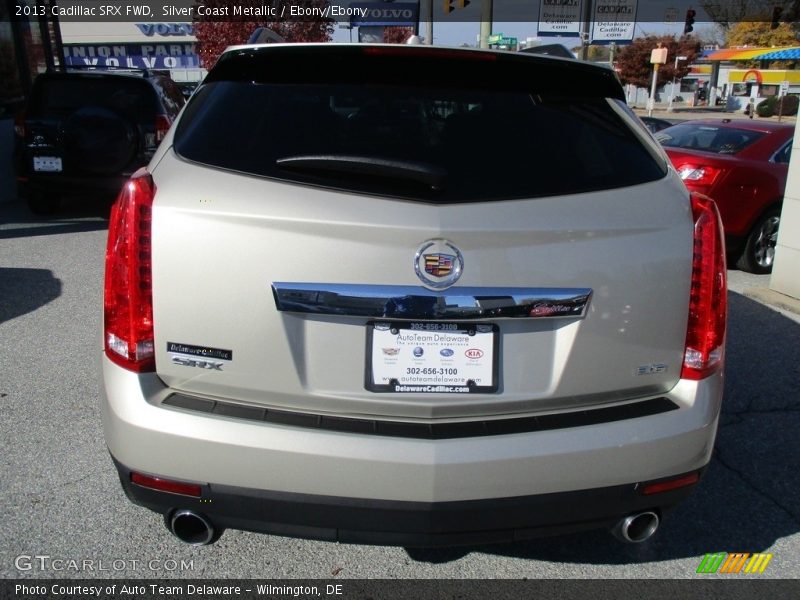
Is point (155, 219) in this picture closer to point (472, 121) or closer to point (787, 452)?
point (472, 121)

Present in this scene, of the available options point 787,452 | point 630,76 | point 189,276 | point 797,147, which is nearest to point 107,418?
point 189,276

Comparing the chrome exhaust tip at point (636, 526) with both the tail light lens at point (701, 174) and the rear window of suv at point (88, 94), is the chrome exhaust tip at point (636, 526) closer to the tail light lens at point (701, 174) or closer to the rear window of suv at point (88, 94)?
the tail light lens at point (701, 174)

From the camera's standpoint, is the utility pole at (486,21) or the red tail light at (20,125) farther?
the utility pole at (486,21)

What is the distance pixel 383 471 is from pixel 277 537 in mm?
1038

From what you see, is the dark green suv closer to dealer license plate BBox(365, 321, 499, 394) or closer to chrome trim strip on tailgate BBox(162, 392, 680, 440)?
chrome trim strip on tailgate BBox(162, 392, 680, 440)

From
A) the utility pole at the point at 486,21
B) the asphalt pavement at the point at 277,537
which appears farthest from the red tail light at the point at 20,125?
the utility pole at the point at 486,21

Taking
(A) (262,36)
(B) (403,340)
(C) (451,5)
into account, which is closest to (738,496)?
(B) (403,340)

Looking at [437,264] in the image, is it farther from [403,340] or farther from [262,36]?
[262,36]

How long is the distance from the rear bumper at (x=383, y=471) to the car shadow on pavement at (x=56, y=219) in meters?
6.92

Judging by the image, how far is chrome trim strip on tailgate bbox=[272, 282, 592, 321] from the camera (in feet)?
6.16

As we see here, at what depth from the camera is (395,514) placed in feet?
6.38

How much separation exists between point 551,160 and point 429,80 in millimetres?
487

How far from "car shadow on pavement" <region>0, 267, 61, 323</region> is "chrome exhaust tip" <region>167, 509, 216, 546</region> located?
144 inches

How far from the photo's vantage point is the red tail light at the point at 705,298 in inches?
82.5
